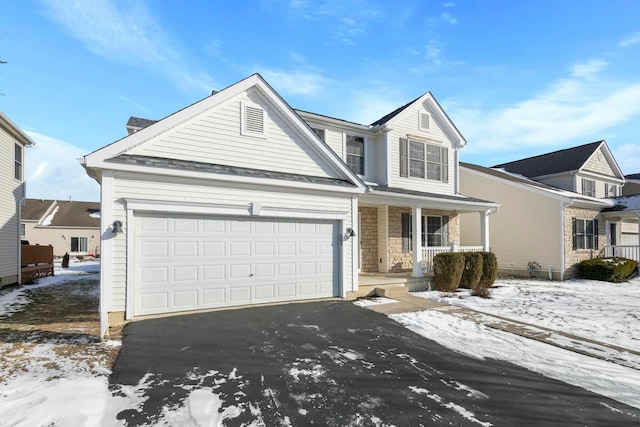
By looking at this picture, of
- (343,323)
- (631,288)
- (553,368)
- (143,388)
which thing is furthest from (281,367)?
(631,288)

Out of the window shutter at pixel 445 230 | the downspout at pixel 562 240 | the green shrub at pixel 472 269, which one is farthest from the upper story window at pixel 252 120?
the downspout at pixel 562 240

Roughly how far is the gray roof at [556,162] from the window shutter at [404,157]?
503 inches

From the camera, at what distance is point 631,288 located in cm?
1281

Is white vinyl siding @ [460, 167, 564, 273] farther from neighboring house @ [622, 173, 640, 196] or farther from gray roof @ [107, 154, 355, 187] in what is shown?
neighboring house @ [622, 173, 640, 196]

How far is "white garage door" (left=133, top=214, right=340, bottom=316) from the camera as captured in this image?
23.1ft

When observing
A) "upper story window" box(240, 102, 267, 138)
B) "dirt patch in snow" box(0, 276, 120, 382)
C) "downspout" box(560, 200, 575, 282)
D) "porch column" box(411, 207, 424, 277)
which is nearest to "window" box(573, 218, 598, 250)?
"downspout" box(560, 200, 575, 282)

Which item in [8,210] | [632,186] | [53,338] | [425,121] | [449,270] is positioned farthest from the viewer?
[632,186]

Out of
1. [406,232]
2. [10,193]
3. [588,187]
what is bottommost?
[406,232]

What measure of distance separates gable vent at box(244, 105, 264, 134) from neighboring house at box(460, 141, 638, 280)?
1346 centimetres

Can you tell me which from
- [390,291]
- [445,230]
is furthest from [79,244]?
[445,230]

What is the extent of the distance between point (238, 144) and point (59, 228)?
30591 millimetres

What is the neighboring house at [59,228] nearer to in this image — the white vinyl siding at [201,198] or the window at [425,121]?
the white vinyl siding at [201,198]

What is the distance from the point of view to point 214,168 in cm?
778

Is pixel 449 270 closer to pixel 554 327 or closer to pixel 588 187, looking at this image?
pixel 554 327
